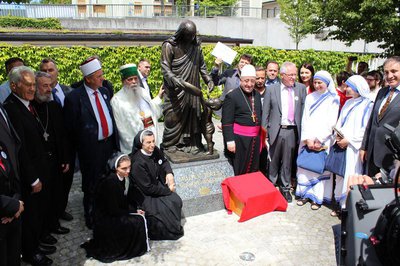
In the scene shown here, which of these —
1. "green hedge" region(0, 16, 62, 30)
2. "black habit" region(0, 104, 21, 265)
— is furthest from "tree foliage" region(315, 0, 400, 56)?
"green hedge" region(0, 16, 62, 30)

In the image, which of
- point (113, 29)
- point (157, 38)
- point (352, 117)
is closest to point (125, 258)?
point (352, 117)

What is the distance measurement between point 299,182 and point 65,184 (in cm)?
357

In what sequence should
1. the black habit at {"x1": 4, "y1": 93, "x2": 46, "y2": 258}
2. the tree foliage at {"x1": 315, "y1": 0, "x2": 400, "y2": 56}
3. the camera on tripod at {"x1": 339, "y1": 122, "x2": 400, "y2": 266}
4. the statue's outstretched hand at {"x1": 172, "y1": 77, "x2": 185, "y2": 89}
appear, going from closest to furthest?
the camera on tripod at {"x1": 339, "y1": 122, "x2": 400, "y2": 266}
the black habit at {"x1": 4, "y1": 93, "x2": 46, "y2": 258}
the statue's outstretched hand at {"x1": 172, "y1": 77, "x2": 185, "y2": 89}
the tree foliage at {"x1": 315, "y1": 0, "x2": 400, "y2": 56}

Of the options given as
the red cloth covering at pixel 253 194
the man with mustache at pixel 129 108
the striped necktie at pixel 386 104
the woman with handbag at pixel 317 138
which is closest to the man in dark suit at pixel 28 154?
the man with mustache at pixel 129 108

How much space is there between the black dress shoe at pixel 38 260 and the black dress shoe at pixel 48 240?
377mm

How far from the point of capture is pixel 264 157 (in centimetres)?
638

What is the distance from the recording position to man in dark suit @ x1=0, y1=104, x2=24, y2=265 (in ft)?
10.2

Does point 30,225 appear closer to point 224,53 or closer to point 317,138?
point 317,138

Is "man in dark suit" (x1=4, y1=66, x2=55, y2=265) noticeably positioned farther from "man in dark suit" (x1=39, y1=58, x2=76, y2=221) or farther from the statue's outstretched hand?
the statue's outstretched hand

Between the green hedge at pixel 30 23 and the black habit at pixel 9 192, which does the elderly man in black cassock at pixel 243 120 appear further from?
the green hedge at pixel 30 23

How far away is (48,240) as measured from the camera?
15.3ft

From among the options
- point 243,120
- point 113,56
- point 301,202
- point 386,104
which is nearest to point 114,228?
point 243,120

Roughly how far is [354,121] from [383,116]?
A: 631 millimetres

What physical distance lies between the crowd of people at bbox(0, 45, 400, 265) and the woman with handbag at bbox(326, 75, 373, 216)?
0.01 metres
